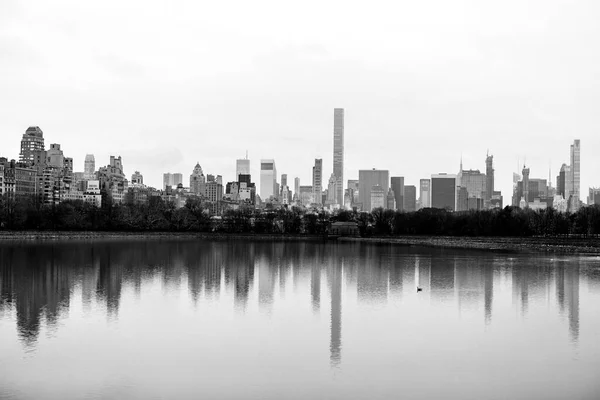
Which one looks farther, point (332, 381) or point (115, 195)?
point (115, 195)

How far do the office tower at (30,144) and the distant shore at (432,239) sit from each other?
109072mm

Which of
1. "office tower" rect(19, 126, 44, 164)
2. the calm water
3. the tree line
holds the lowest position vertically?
the calm water

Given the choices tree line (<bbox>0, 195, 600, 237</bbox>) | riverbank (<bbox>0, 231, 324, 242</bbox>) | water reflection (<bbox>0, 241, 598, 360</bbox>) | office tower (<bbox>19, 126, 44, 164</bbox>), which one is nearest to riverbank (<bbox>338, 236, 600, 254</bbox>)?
tree line (<bbox>0, 195, 600, 237</bbox>)

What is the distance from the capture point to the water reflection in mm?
24172

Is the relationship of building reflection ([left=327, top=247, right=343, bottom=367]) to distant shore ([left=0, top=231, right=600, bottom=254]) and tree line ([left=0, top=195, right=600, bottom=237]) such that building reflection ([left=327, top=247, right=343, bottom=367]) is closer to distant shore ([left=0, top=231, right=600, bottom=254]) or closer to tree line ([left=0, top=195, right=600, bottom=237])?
distant shore ([left=0, top=231, right=600, bottom=254])

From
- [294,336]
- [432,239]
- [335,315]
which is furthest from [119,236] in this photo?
[294,336]

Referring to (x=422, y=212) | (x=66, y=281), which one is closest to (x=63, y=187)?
(x=422, y=212)

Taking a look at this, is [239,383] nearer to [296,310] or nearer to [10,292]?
[296,310]

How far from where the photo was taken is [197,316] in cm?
2250

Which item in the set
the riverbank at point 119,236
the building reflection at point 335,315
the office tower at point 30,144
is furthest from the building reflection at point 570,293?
the office tower at point 30,144

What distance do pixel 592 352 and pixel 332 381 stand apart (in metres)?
7.86

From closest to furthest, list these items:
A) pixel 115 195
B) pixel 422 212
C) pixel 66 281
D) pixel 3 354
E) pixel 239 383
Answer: pixel 239 383
pixel 3 354
pixel 66 281
pixel 422 212
pixel 115 195

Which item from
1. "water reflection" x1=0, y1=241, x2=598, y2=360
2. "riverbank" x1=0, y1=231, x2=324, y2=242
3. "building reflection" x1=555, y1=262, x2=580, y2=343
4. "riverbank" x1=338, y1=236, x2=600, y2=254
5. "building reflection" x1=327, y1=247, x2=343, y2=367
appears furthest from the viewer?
"riverbank" x1=0, y1=231, x2=324, y2=242

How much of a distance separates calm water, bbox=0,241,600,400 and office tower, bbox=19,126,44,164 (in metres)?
168
